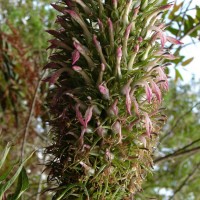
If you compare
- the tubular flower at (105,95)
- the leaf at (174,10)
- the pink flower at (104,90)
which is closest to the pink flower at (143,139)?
the tubular flower at (105,95)

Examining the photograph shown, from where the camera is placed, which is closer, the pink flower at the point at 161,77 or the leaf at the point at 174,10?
the pink flower at the point at 161,77

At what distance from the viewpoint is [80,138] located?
852 millimetres

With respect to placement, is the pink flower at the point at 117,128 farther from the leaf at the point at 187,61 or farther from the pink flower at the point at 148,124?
the leaf at the point at 187,61

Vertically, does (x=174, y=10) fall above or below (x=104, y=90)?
above

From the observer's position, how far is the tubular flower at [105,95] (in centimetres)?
87

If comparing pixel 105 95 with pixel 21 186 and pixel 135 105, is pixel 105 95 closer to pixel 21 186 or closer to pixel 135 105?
pixel 135 105

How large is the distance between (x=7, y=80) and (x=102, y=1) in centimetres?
185

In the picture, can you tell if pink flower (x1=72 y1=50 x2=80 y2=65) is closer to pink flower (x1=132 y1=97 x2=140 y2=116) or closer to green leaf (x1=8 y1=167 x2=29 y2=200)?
pink flower (x1=132 y1=97 x2=140 y2=116)

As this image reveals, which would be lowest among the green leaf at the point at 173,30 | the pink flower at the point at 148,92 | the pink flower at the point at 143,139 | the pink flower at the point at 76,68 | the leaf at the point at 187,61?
the pink flower at the point at 143,139

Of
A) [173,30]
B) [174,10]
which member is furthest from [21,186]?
[174,10]

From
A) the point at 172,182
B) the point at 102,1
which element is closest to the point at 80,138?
the point at 102,1

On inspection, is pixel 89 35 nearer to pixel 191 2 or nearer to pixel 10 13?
pixel 191 2

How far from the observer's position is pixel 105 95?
867mm

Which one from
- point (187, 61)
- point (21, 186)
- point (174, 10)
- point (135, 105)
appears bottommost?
point (21, 186)
